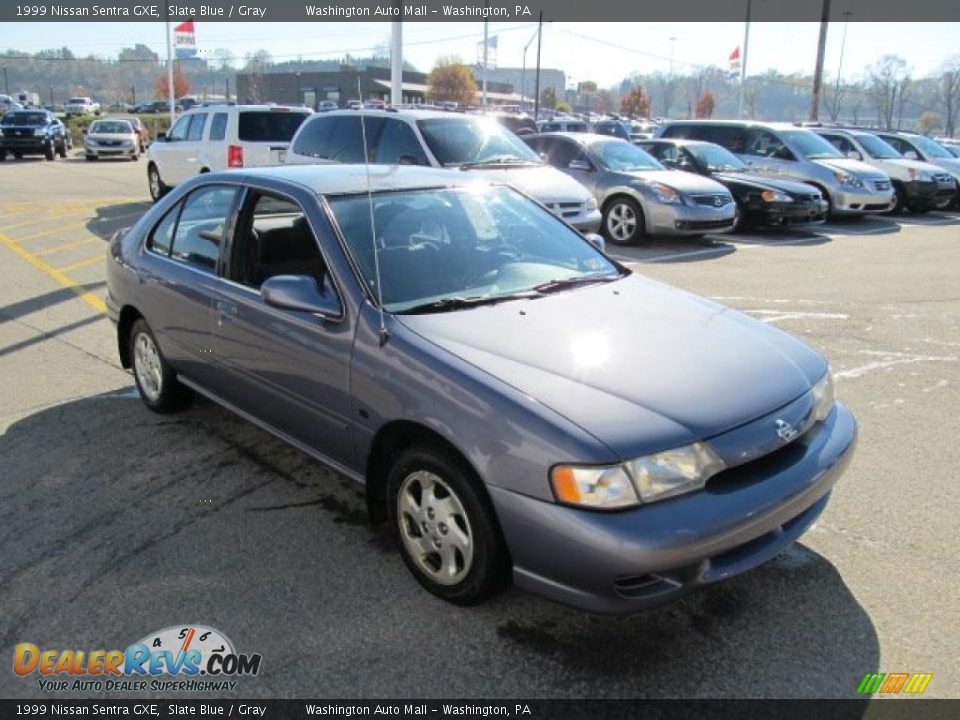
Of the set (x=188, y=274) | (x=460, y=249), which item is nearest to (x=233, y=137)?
(x=188, y=274)

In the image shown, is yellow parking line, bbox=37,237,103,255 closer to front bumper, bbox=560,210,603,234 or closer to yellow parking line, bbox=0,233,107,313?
yellow parking line, bbox=0,233,107,313

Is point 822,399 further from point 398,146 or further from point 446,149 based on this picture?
point 398,146

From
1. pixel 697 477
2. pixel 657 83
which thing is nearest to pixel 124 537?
pixel 697 477

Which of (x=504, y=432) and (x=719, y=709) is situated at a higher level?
(x=504, y=432)

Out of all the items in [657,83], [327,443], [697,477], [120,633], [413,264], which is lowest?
[120,633]

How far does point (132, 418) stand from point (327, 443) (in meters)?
2.01

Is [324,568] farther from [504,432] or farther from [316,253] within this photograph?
[316,253]

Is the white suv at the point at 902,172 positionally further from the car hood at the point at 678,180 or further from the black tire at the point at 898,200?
the car hood at the point at 678,180

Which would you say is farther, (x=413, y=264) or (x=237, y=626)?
(x=413, y=264)

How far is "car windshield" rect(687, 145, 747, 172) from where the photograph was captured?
14288 millimetres

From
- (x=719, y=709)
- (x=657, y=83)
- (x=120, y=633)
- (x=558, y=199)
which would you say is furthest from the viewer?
(x=657, y=83)

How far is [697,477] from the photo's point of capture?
2.64m

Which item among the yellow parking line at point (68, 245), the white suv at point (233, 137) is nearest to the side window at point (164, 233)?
the yellow parking line at point (68, 245)

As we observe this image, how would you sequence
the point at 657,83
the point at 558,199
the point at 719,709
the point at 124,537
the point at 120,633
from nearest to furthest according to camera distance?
the point at 719,709, the point at 120,633, the point at 124,537, the point at 558,199, the point at 657,83
